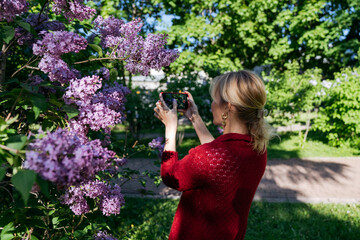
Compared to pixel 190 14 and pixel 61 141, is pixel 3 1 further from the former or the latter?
pixel 190 14

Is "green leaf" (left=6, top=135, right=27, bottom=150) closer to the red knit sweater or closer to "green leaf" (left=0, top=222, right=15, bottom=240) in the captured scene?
"green leaf" (left=0, top=222, right=15, bottom=240)

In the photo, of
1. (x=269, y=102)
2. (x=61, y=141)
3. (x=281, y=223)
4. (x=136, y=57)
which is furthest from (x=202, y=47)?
(x=61, y=141)

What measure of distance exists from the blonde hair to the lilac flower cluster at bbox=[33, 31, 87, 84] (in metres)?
0.77

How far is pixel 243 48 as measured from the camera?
12523 mm

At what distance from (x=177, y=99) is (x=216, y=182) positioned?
0.65m

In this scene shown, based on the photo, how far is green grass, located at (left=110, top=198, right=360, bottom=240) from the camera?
12.2ft

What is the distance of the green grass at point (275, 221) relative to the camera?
147 inches

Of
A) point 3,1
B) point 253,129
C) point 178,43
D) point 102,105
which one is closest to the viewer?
point 3,1

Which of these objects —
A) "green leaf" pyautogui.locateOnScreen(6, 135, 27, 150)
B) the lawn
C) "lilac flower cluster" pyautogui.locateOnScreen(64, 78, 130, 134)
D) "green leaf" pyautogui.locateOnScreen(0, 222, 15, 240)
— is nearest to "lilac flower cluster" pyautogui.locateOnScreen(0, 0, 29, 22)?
"lilac flower cluster" pyautogui.locateOnScreen(64, 78, 130, 134)

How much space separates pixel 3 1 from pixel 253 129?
53.3 inches

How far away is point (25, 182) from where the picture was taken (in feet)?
2.70

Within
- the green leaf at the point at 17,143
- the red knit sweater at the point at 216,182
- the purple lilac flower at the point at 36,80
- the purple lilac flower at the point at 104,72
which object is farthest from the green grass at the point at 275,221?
the green leaf at the point at 17,143

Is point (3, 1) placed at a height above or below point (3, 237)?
above

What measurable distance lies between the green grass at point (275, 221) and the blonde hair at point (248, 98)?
8.14 feet
